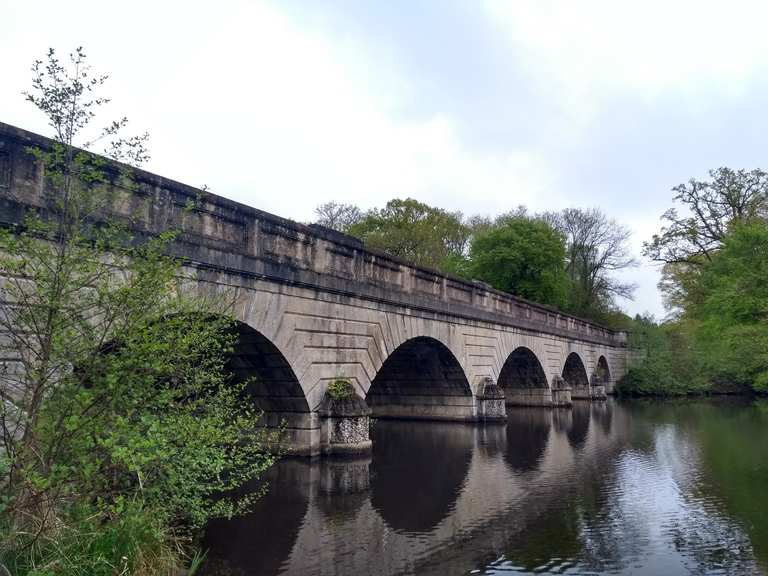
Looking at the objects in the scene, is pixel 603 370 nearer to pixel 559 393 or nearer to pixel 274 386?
pixel 559 393

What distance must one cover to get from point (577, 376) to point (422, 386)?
1530cm

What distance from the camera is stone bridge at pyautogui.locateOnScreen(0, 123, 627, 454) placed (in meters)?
7.97

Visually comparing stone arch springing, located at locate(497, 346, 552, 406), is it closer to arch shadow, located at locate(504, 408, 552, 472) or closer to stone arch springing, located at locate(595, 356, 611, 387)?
arch shadow, located at locate(504, 408, 552, 472)

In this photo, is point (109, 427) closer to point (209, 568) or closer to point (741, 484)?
point (209, 568)

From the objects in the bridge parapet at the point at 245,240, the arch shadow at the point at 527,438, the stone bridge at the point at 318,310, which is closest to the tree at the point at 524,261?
the arch shadow at the point at 527,438

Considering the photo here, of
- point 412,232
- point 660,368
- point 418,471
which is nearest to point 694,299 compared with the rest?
point 660,368

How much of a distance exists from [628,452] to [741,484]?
3.75 metres

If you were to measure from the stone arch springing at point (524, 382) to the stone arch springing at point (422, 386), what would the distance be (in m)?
6.09

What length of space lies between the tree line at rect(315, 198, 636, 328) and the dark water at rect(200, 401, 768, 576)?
20359 millimetres

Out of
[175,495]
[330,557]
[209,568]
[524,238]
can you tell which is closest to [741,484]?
[330,557]

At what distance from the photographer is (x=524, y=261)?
34219 mm

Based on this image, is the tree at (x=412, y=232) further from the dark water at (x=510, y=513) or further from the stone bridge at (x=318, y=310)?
the dark water at (x=510, y=513)

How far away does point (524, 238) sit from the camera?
34281mm

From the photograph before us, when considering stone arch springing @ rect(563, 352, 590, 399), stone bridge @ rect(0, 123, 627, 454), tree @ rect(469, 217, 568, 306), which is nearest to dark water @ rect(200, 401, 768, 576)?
stone bridge @ rect(0, 123, 627, 454)
